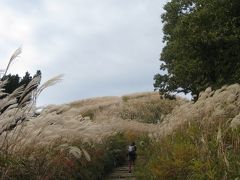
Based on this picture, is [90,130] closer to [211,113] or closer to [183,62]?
[211,113]

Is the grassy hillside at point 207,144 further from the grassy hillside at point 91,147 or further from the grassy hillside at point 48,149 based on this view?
the grassy hillside at point 48,149

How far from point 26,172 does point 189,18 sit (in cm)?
1385

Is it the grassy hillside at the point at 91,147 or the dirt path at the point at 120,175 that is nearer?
the grassy hillside at the point at 91,147

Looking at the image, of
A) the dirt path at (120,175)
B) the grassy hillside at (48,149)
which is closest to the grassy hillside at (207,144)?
the grassy hillside at (48,149)

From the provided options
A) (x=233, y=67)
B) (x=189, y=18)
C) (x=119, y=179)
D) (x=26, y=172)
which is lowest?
(x=119, y=179)

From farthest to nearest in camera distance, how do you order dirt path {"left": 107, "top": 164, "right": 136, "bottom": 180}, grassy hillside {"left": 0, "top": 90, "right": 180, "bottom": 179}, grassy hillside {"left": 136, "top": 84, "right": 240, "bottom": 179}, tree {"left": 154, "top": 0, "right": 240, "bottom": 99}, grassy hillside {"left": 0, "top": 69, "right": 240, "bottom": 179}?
1. tree {"left": 154, "top": 0, "right": 240, "bottom": 99}
2. dirt path {"left": 107, "top": 164, "right": 136, "bottom": 180}
3. grassy hillside {"left": 0, "top": 90, "right": 180, "bottom": 179}
4. grassy hillside {"left": 0, "top": 69, "right": 240, "bottom": 179}
5. grassy hillside {"left": 136, "top": 84, "right": 240, "bottom": 179}

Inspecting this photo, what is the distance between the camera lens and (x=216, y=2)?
18672mm

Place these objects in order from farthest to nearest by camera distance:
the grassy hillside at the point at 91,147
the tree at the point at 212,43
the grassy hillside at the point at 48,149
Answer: the tree at the point at 212,43, the grassy hillside at the point at 48,149, the grassy hillside at the point at 91,147

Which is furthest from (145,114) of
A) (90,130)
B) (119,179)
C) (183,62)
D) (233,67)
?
(90,130)

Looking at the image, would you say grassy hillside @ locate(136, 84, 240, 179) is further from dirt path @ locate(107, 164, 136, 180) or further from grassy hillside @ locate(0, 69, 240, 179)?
dirt path @ locate(107, 164, 136, 180)

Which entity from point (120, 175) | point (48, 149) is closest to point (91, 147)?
point (120, 175)

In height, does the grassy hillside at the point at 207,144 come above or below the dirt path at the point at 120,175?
above

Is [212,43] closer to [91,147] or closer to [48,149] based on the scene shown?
[91,147]

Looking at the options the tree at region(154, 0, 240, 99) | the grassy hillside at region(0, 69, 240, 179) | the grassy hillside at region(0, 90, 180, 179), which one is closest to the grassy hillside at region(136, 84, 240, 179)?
the grassy hillside at region(0, 69, 240, 179)
